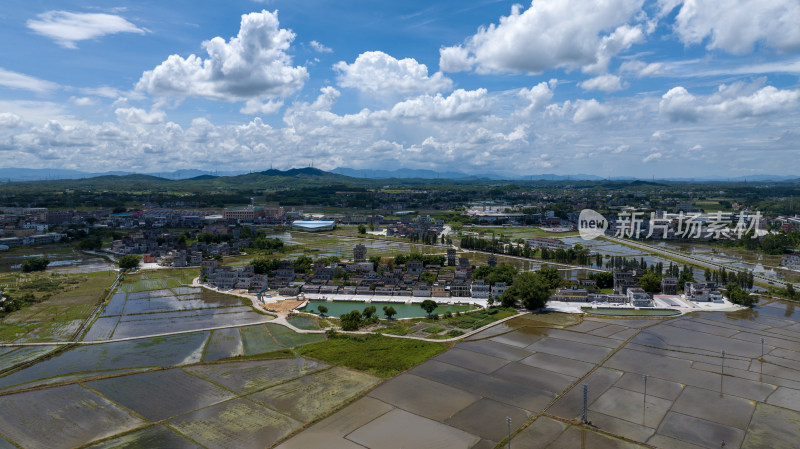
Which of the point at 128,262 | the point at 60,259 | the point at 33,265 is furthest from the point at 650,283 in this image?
the point at 60,259

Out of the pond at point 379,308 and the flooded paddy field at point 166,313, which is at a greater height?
the flooded paddy field at point 166,313

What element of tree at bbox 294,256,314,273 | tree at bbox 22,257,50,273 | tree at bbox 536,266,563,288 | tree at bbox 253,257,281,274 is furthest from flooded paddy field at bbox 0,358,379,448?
tree at bbox 22,257,50,273

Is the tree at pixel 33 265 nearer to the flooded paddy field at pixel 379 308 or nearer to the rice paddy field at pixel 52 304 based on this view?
the rice paddy field at pixel 52 304

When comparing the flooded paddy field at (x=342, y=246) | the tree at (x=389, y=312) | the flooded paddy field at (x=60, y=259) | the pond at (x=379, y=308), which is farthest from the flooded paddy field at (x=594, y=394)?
the flooded paddy field at (x=60, y=259)

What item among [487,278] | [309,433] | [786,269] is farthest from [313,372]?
[786,269]

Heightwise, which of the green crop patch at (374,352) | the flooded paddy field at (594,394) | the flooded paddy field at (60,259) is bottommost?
the flooded paddy field at (594,394)

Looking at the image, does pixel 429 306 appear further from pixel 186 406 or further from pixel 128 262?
pixel 128 262
